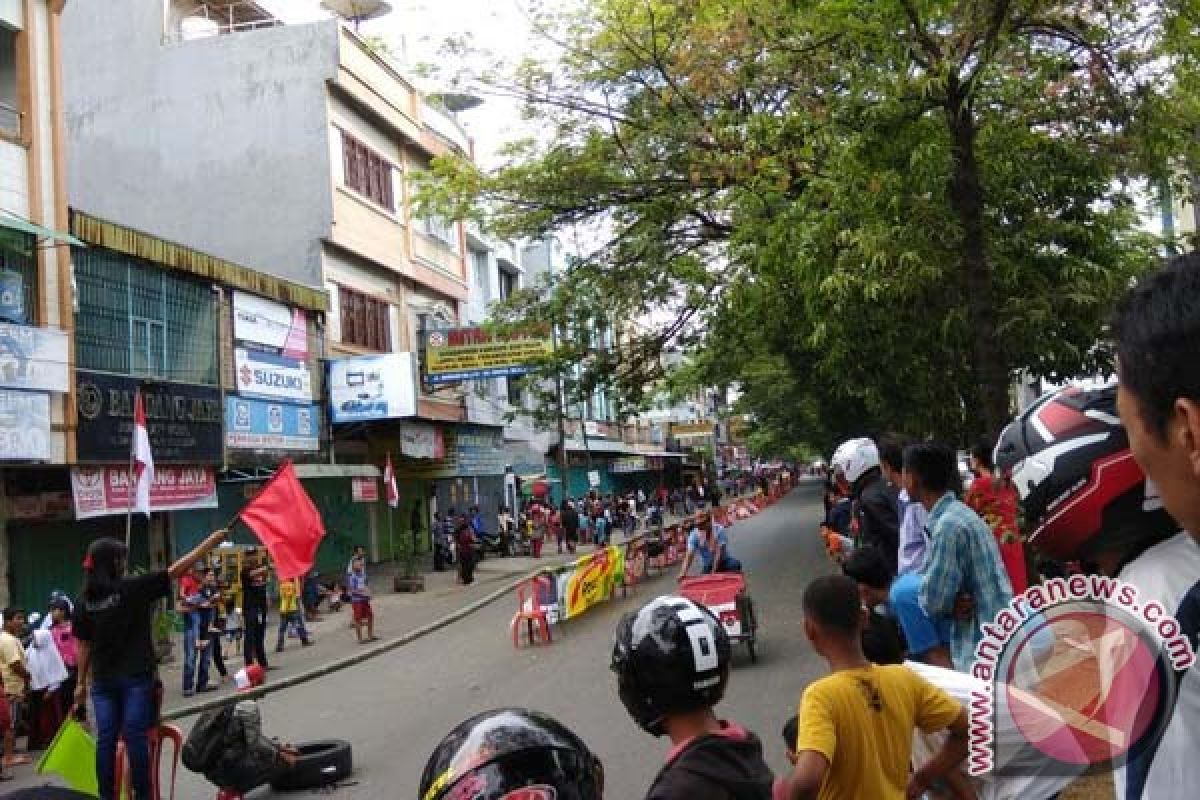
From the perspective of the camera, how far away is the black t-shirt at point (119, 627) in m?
5.98

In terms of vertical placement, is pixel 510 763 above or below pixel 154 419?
below

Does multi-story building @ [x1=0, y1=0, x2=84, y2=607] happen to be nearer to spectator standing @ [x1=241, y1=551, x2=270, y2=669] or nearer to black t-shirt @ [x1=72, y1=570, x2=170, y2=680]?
spectator standing @ [x1=241, y1=551, x2=270, y2=669]

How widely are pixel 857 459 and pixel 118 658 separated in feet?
16.9

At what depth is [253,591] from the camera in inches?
554

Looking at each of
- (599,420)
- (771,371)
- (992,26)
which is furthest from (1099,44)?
(599,420)

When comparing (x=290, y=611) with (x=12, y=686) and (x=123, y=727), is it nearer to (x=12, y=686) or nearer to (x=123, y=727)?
(x=12, y=686)

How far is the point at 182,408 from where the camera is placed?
56.9 ft

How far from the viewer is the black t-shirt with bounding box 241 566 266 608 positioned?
14070mm

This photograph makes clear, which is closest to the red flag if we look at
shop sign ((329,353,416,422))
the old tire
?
the old tire

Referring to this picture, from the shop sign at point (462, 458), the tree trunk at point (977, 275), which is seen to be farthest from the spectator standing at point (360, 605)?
the tree trunk at point (977, 275)

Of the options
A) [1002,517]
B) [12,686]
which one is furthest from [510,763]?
[12,686]

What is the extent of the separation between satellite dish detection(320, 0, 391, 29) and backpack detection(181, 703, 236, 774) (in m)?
24.3

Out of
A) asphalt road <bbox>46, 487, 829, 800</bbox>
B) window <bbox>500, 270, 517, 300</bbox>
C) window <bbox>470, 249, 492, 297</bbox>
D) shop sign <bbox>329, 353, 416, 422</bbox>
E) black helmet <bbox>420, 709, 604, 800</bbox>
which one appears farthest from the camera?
window <bbox>500, 270, 517, 300</bbox>

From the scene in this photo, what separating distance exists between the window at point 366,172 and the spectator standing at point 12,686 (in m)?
16.4
